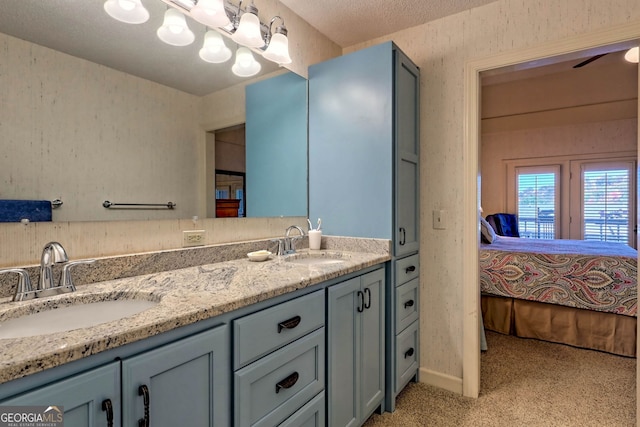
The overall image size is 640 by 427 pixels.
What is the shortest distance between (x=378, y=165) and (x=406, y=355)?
1174mm

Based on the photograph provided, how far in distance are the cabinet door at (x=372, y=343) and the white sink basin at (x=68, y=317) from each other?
1006 millimetres

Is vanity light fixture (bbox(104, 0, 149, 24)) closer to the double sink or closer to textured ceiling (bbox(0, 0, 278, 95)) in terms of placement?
textured ceiling (bbox(0, 0, 278, 95))

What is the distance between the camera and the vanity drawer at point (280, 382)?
1.03 metres

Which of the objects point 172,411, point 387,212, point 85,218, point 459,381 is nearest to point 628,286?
point 459,381

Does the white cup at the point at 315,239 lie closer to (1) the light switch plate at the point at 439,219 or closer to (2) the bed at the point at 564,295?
(1) the light switch plate at the point at 439,219

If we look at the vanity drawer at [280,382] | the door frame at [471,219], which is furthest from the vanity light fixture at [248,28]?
the vanity drawer at [280,382]

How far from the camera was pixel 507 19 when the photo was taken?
6.43 ft

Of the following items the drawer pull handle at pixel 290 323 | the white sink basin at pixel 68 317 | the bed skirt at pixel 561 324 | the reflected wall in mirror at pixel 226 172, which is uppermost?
the reflected wall in mirror at pixel 226 172

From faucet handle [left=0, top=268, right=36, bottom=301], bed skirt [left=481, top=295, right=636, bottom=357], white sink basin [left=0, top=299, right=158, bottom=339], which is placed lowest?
bed skirt [left=481, top=295, right=636, bottom=357]

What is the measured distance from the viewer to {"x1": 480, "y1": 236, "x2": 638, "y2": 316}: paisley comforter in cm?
261

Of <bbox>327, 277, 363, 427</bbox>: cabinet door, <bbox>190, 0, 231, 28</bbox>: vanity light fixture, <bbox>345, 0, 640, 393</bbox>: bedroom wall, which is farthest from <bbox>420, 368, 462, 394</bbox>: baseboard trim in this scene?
<bbox>190, 0, 231, 28</bbox>: vanity light fixture

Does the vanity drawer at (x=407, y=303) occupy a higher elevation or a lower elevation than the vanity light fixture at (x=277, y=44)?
lower

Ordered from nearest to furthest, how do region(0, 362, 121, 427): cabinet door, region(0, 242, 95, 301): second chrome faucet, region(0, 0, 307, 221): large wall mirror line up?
region(0, 362, 121, 427): cabinet door, region(0, 242, 95, 301): second chrome faucet, region(0, 0, 307, 221): large wall mirror

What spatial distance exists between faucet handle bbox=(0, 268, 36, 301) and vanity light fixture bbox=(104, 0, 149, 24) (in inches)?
39.7
